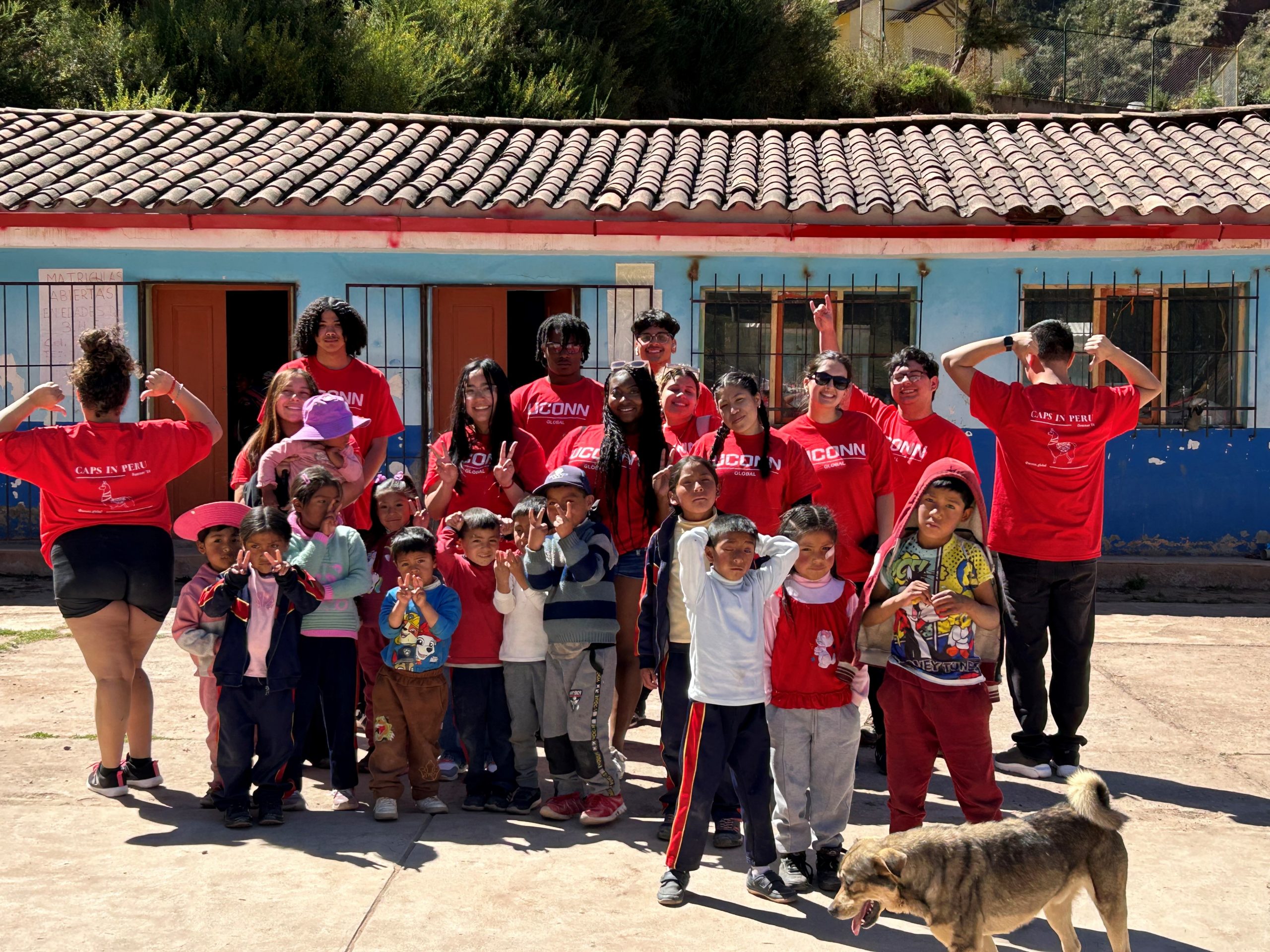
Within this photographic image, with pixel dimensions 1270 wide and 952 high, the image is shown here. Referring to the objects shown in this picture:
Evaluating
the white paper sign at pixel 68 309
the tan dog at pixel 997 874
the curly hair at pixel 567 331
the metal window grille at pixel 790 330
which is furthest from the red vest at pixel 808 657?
the white paper sign at pixel 68 309

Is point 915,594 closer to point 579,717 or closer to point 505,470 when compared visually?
point 579,717

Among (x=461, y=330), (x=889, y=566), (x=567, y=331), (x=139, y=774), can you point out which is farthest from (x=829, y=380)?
(x=461, y=330)

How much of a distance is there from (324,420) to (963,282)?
6.35 m

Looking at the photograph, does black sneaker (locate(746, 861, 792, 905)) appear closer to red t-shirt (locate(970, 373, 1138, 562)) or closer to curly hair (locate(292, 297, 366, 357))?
red t-shirt (locate(970, 373, 1138, 562))

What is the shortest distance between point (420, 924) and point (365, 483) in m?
2.08

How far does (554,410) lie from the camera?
18.2 feet

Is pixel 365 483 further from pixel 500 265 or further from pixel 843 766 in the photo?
pixel 500 265

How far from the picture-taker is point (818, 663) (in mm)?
4000

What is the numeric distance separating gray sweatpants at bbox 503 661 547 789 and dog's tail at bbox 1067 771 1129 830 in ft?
6.47

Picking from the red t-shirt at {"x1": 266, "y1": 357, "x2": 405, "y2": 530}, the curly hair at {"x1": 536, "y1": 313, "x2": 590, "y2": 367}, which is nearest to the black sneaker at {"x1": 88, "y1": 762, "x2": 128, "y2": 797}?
the red t-shirt at {"x1": 266, "y1": 357, "x2": 405, "y2": 530}

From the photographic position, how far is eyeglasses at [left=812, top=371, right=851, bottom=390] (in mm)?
5094

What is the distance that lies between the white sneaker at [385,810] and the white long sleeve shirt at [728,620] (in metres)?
1.24

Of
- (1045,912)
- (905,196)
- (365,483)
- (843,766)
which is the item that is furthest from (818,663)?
(905,196)

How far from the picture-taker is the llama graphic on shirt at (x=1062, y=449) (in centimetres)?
516
